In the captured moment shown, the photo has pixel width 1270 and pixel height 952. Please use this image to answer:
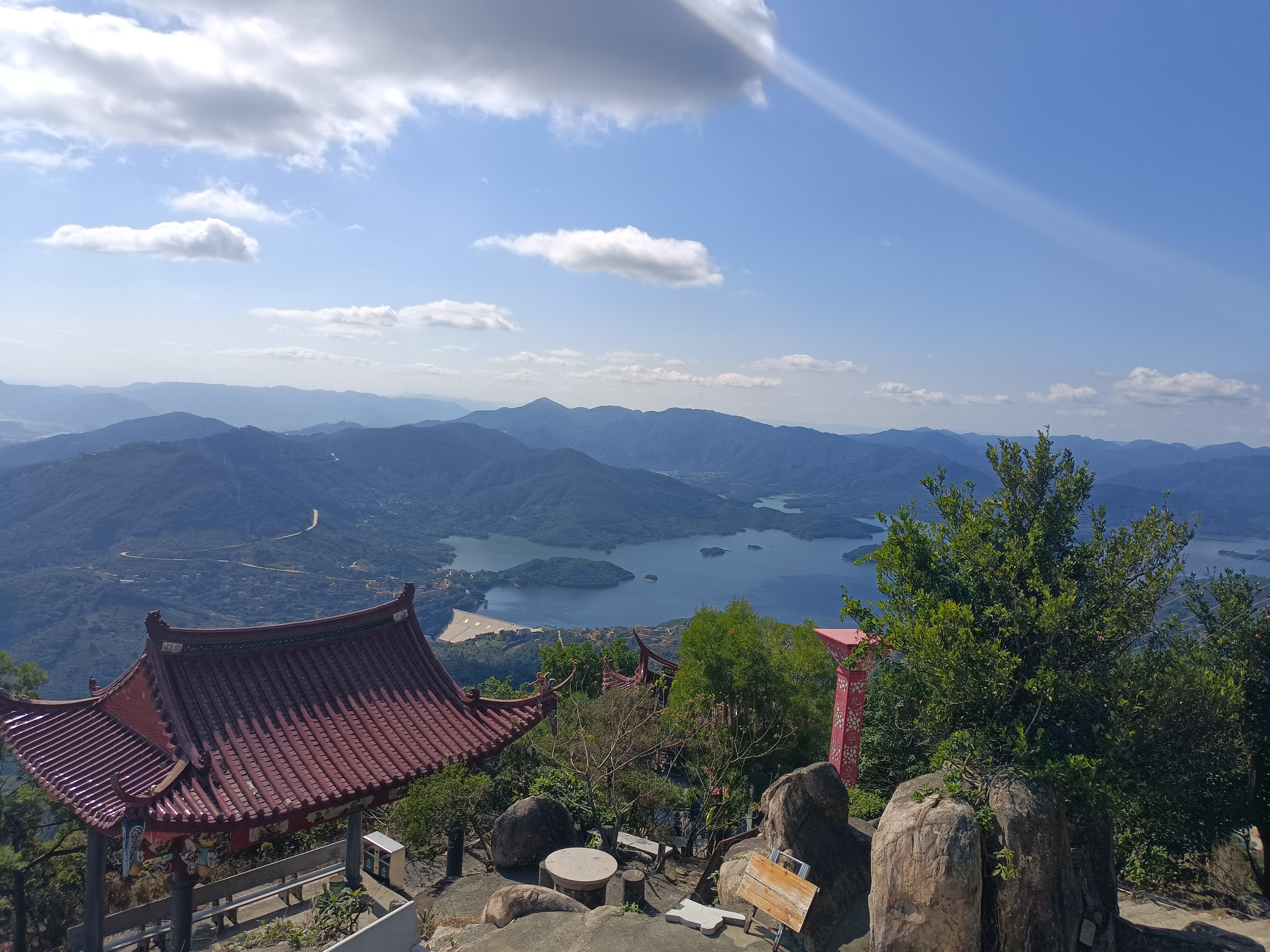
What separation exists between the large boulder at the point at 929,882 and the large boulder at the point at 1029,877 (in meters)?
0.26

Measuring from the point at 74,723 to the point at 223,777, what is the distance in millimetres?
3077

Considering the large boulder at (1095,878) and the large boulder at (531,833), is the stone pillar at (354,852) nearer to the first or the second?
the large boulder at (531,833)

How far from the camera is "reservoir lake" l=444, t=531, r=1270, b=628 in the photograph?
424ft

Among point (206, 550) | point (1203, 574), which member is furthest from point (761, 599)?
point (1203, 574)

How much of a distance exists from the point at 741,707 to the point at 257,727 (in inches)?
404

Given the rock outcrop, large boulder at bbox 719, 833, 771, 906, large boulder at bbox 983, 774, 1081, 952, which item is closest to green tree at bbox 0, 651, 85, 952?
large boulder at bbox 719, 833, 771, 906

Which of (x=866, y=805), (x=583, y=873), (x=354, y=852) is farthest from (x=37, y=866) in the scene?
(x=866, y=805)

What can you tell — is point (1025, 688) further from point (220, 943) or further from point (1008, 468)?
point (220, 943)

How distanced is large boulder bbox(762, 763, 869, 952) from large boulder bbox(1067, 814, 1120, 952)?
278 cm

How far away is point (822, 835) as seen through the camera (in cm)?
1080

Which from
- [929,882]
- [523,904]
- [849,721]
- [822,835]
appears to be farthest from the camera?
[849,721]

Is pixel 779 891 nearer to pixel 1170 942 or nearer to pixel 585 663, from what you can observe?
pixel 1170 942

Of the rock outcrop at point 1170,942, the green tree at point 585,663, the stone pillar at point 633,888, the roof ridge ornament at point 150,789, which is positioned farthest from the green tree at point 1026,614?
the green tree at point 585,663

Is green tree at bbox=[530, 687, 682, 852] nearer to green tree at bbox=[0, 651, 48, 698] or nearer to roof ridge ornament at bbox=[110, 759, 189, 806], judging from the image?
roof ridge ornament at bbox=[110, 759, 189, 806]
